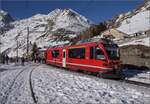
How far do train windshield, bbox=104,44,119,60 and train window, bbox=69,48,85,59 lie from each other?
348 centimetres

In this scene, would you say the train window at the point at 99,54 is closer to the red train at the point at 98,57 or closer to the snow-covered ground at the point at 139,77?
the red train at the point at 98,57

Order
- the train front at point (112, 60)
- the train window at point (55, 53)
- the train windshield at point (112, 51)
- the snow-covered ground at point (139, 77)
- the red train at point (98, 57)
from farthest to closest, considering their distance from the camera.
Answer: the train window at point (55, 53) < the snow-covered ground at point (139, 77) < the train windshield at point (112, 51) < the red train at point (98, 57) < the train front at point (112, 60)

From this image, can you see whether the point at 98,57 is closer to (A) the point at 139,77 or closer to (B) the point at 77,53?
(A) the point at 139,77

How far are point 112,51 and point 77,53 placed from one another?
5.59 meters

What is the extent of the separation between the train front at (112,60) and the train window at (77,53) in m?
3.48

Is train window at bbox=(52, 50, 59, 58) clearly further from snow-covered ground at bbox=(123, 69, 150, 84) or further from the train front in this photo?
the train front

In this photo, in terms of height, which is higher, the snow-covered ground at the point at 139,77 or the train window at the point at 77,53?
the train window at the point at 77,53

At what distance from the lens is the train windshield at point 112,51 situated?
2106 cm

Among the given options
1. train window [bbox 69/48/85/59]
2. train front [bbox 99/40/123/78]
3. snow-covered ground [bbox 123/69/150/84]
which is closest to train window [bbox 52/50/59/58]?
train window [bbox 69/48/85/59]

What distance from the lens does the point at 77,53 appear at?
86.3ft

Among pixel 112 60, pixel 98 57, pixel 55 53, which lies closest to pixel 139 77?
pixel 112 60

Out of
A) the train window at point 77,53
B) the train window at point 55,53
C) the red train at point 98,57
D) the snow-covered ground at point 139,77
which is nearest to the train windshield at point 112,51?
the red train at point 98,57

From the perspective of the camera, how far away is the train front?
2053 cm

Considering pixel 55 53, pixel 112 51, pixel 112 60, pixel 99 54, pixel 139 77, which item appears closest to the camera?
pixel 112 60
